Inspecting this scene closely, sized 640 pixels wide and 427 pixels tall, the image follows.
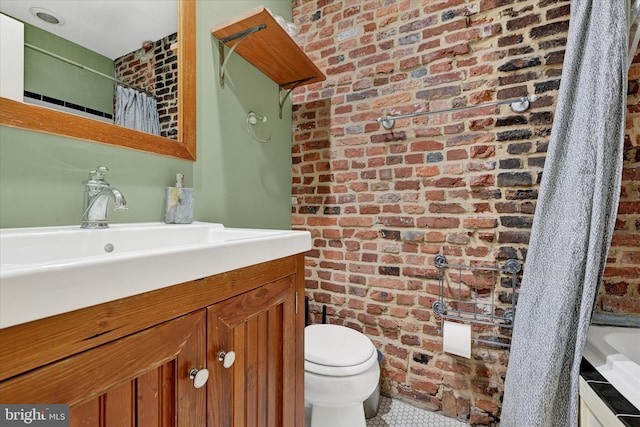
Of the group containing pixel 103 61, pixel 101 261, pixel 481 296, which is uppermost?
pixel 103 61

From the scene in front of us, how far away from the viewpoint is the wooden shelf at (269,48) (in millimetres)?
1264

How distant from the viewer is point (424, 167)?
161cm

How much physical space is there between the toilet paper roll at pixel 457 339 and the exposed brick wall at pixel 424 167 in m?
0.14

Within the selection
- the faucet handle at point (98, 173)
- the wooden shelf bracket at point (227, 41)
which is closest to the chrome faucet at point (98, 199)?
the faucet handle at point (98, 173)

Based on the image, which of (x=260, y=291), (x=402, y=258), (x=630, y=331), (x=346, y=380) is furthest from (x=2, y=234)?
(x=630, y=331)

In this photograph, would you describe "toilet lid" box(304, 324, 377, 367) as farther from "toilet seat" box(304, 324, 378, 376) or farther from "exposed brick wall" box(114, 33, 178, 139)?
"exposed brick wall" box(114, 33, 178, 139)

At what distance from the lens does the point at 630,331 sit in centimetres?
119

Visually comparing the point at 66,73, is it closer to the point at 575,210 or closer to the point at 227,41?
the point at 227,41

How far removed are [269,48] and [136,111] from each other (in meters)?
0.75

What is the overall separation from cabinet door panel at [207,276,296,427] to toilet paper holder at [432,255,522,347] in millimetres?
991

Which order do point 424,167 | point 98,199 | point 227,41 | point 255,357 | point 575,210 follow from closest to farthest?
1. point 255,357
2. point 98,199
3. point 575,210
4. point 227,41
5. point 424,167

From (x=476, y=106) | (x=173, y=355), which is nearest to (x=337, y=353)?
(x=173, y=355)

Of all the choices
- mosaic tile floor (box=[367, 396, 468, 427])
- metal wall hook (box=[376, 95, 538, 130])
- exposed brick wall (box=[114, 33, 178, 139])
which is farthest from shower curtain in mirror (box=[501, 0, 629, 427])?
exposed brick wall (box=[114, 33, 178, 139])

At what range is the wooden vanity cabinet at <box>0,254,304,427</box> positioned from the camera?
1.27 feet
